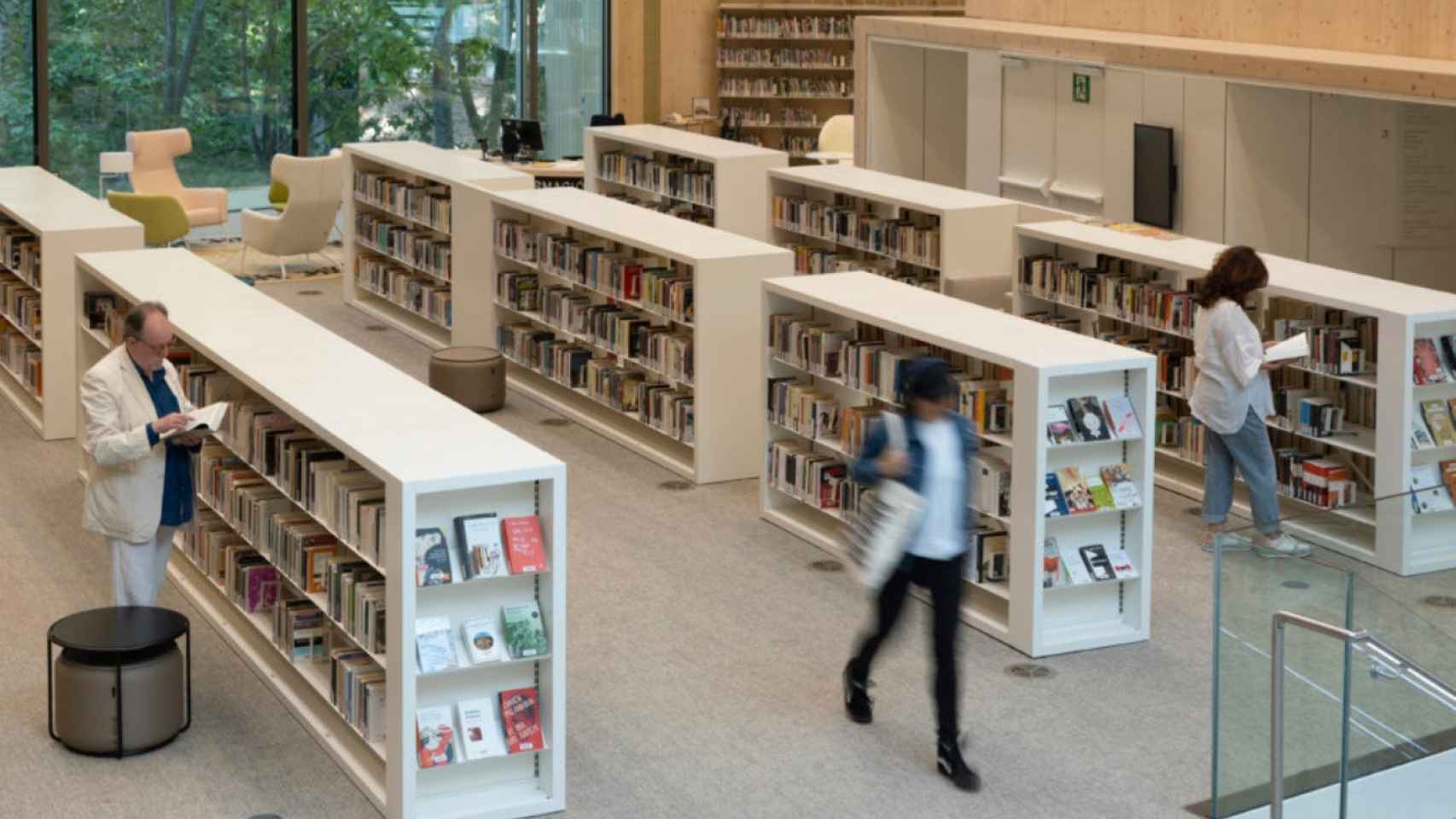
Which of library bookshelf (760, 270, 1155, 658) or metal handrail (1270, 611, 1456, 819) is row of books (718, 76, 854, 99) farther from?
metal handrail (1270, 611, 1456, 819)

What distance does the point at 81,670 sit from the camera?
7.17m

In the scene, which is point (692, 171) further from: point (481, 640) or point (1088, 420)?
point (481, 640)

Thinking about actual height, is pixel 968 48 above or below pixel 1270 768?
above

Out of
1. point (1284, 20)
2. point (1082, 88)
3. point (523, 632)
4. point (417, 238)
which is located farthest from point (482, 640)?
point (1082, 88)

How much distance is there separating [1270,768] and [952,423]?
1.60 metres

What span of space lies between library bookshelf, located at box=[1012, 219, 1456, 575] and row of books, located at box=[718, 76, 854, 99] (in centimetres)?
Answer: 1183

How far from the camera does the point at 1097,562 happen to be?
8.39 metres

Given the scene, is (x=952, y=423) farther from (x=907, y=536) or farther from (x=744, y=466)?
(x=744, y=466)

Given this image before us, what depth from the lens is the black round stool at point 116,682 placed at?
23.4 ft

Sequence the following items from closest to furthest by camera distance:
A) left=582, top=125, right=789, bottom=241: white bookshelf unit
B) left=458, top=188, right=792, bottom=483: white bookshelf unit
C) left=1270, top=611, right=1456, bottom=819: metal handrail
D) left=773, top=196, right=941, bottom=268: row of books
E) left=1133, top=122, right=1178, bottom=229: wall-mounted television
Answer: left=1270, top=611, right=1456, bottom=819: metal handrail → left=458, top=188, right=792, bottom=483: white bookshelf unit → left=773, top=196, right=941, bottom=268: row of books → left=1133, top=122, right=1178, bottom=229: wall-mounted television → left=582, top=125, right=789, bottom=241: white bookshelf unit

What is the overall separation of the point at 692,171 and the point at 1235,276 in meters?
6.99

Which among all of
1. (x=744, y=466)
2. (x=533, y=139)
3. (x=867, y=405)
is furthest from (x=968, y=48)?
(x=867, y=405)

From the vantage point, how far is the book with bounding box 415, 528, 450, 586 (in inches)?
254

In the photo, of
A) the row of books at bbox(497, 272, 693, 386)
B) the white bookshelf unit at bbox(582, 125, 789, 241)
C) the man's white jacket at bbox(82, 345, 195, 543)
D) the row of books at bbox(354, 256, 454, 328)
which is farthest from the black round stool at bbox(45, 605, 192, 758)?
the white bookshelf unit at bbox(582, 125, 789, 241)
